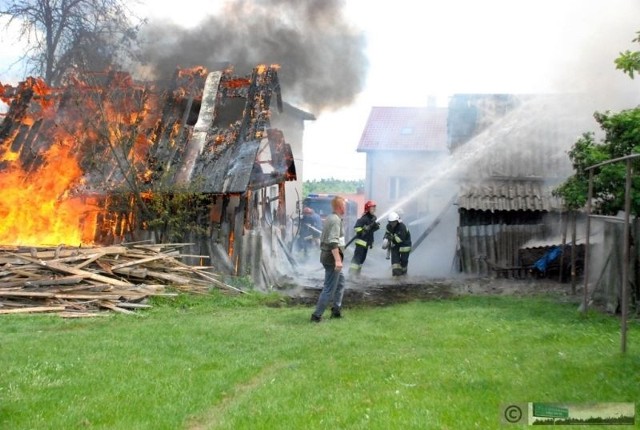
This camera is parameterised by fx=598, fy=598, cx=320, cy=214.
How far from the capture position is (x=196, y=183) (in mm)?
A: 13555

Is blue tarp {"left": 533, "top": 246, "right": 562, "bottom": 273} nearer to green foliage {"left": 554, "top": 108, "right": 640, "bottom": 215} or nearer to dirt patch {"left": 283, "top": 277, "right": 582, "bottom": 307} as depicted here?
dirt patch {"left": 283, "top": 277, "right": 582, "bottom": 307}

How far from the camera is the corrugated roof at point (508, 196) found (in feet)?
54.5

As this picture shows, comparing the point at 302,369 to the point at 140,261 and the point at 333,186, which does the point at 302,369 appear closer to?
the point at 140,261

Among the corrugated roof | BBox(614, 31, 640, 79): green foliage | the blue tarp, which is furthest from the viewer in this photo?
the corrugated roof

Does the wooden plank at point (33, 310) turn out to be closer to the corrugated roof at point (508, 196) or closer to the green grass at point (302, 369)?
the green grass at point (302, 369)

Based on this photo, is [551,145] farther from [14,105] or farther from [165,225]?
[14,105]

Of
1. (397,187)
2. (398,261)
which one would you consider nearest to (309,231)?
(398,261)

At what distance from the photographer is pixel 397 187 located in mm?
32594

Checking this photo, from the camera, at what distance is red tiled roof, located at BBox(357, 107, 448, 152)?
3297 centimetres

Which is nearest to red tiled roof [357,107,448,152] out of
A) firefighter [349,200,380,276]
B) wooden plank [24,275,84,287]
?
firefighter [349,200,380,276]

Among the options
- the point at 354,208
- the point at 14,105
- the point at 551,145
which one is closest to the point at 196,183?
the point at 14,105

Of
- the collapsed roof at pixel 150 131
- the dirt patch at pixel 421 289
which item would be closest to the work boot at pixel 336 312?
the dirt patch at pixel 421 289

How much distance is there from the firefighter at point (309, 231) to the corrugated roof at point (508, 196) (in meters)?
6.61

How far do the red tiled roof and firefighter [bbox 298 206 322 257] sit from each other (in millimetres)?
10852
